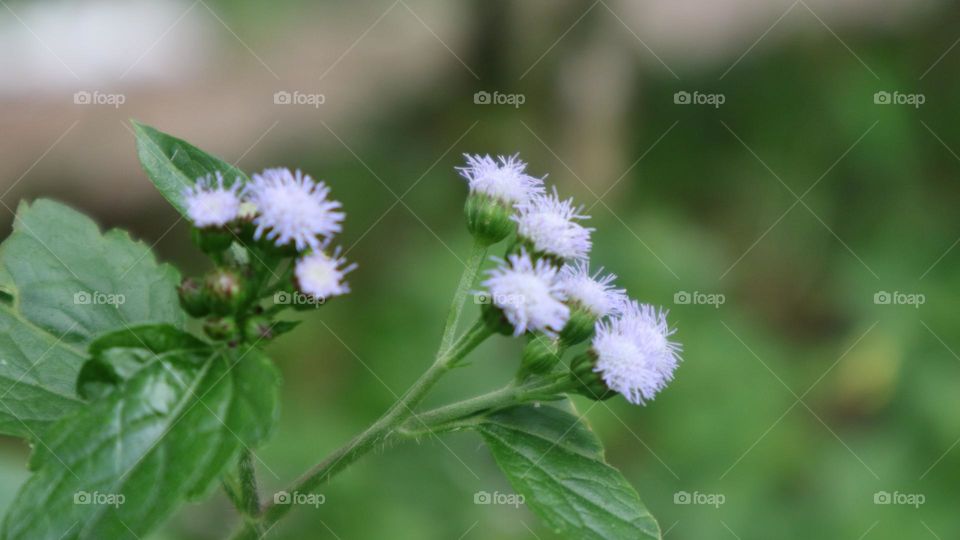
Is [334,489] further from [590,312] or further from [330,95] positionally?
[330,95]

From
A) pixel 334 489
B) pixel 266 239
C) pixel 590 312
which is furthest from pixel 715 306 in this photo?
pixel 266 239

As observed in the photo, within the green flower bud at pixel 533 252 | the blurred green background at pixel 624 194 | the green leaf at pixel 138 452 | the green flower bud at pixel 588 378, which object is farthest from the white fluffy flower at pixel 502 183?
the blurred green background at pixel 624 194

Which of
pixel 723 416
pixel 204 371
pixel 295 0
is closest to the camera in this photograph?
pixel 204 371

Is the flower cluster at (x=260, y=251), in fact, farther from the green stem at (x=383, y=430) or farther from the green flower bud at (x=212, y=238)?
the green stem at (x=383, y=430)

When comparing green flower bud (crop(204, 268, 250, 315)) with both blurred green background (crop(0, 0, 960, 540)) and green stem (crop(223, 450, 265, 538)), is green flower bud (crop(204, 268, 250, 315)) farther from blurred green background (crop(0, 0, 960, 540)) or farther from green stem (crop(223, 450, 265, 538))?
blurred green background (crop(0, 0, 960, 540))

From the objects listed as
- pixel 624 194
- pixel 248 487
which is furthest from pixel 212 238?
pixel 624 194

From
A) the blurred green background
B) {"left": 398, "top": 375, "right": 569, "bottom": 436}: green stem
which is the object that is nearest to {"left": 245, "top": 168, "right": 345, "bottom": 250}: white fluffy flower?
{"left": 398, "top": 375, "right": 569, "bottom": 436}: green stem

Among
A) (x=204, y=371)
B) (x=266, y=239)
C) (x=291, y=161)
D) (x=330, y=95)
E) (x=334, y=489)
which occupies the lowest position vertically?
(x=204, y=371)

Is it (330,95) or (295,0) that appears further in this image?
(295,0)
